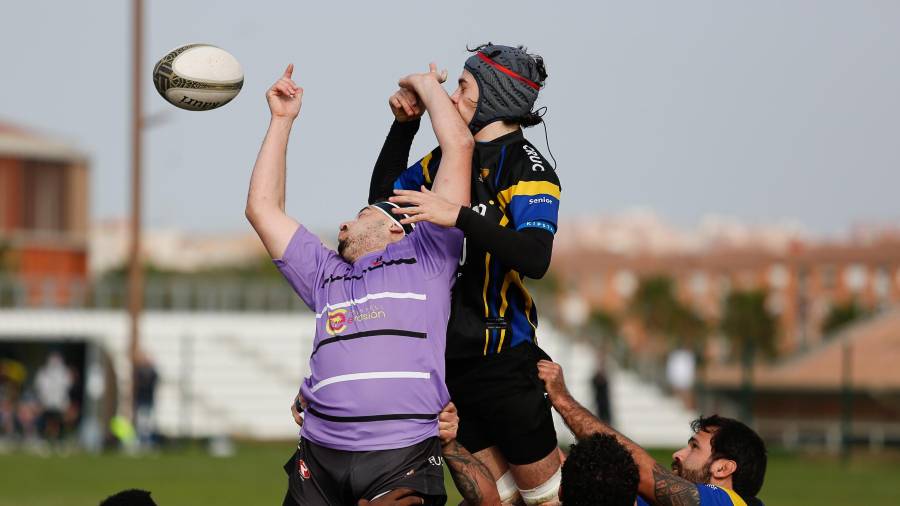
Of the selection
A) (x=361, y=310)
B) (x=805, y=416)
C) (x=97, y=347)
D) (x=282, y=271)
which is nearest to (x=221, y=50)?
(x=282, y=271)

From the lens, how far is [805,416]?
47062 mm

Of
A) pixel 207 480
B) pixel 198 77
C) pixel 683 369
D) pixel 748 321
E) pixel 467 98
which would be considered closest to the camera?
pixel 467 98

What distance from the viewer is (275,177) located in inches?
234

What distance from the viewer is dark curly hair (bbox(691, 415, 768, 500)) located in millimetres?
5977

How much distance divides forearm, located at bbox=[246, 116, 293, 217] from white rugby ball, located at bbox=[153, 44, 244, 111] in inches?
19.5

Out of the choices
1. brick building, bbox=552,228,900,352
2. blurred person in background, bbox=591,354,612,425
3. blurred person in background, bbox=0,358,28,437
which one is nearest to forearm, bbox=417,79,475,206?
blurred person in background, bbox=591,354,612,425

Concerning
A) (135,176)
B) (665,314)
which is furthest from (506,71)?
(665,314)

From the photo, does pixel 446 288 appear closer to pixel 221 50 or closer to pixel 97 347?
pixel 221 50

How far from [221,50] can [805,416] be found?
43.0m

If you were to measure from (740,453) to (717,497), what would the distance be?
0.37m

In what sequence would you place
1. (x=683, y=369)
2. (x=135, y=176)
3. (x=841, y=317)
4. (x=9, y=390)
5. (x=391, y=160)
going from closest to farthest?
1. (x=391, y=160)
2. (x=135, y=176)
3. (x=683, y=369)
4. (x=9, y=390)
5. (x=841, y=317)

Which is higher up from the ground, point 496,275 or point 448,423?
point 496,275

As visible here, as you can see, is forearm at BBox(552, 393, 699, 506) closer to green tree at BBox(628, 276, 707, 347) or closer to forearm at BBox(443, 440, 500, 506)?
forearm at BBox(443, 440, 500, 506)

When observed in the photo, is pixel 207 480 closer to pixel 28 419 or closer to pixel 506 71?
pixel 506 71
